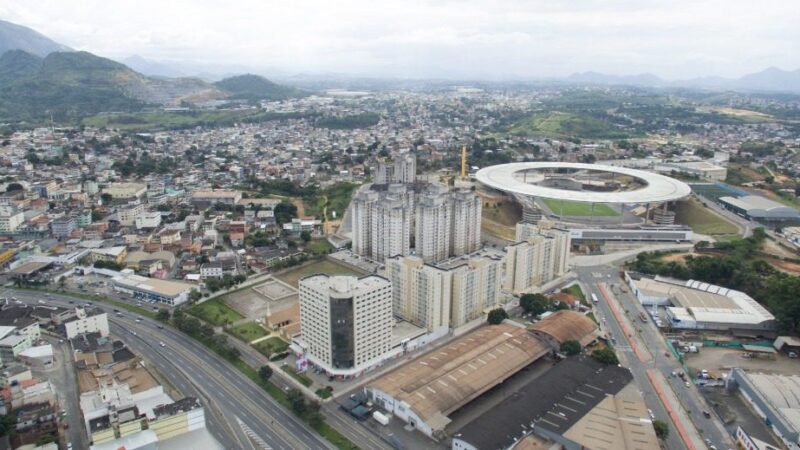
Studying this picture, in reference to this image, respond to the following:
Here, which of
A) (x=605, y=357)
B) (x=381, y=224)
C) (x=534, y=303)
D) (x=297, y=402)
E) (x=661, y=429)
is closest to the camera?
(x=661, y=429)

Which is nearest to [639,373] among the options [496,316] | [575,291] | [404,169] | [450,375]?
[496,316]

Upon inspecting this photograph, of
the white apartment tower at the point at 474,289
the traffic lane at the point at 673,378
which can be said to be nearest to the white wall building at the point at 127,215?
the white apartment tower at the point at 474,289

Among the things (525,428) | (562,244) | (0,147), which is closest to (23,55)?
(0,147)

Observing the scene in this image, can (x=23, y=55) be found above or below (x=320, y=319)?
above

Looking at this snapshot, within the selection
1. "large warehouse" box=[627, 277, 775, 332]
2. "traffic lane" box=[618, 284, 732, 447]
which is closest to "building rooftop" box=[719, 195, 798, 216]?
"large warehouse" box=[627, 277, 775, 332]

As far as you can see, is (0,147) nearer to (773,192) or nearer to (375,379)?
(375,379)

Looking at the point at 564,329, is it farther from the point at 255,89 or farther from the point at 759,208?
the point at 255,89

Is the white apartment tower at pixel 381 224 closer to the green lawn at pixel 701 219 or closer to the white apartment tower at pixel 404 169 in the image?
the white apartment tower at pixel 404 169
